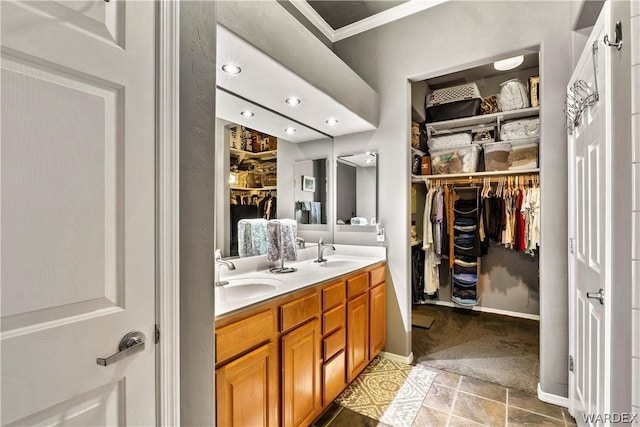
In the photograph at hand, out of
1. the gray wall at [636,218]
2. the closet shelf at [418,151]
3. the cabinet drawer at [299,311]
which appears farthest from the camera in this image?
the closet shelf at [418,151]

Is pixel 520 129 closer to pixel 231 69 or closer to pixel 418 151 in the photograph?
pixel 418 151

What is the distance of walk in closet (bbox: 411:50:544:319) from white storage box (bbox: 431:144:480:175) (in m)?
0.01

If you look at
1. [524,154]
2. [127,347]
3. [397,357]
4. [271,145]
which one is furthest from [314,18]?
[397,357]

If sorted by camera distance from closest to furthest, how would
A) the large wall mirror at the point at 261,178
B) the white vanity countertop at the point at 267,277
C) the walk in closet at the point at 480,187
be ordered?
the white vanity countertop at the point at 267,277
the large wall mirror at the point at 261,178
the walk in closet at the point at 480,187

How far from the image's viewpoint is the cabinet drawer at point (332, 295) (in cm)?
178

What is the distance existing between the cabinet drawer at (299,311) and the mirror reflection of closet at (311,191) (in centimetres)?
104

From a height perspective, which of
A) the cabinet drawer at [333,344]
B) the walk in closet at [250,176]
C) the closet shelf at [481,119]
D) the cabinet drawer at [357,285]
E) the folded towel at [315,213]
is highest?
the closet shelf at [481,119]

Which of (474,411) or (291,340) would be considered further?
(474,411)

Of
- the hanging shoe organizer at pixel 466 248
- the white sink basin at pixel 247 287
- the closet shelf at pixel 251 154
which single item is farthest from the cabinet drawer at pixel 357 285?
the hanging shoe organizer at pixel 466 248

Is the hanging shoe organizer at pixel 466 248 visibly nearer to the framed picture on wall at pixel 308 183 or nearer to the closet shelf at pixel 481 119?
the closet shelf at pixel 481 119

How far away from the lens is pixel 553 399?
76.7 inches

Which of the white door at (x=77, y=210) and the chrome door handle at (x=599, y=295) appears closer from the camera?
the white door at (x=77, y=210)

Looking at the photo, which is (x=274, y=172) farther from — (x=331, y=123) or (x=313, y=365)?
(x=313, y=365)

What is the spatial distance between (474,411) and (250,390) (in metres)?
1.50
